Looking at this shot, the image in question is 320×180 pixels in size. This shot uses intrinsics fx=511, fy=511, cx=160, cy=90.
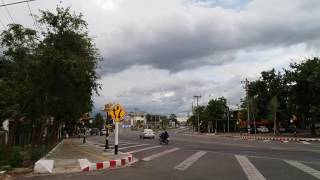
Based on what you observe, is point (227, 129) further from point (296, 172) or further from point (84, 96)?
point (296, 172)

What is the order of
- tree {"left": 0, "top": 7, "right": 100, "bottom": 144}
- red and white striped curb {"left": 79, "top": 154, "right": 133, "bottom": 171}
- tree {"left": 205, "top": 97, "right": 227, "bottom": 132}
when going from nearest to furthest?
red and white striped curb {"left": 79, "top": 154, "right": 133, "bottom": 171} < tree {"left": 0, "top": 7, "right": 100, "bottom": 144} < tree {"left": 205, "top": 97, "right": 227, "bottom": 132}

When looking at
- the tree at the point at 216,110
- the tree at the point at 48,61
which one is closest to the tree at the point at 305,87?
the tree at the point at 48,61

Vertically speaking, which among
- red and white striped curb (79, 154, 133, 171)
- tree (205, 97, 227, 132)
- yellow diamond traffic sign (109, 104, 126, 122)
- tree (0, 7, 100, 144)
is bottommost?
red and white striped curb (79, 154, 133, 171)

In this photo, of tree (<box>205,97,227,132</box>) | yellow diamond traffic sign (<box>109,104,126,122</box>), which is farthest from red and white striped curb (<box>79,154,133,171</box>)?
tree (<box>205,97,227,132</box>)

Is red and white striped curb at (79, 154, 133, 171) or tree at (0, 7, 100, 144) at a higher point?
tree at (0, 7, 100, 144)

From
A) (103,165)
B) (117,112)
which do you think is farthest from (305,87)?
(103,165)

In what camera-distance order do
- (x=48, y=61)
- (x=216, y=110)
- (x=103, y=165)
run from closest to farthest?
(x=103, y=165), (x=48, y=61), (x=216, y=110)

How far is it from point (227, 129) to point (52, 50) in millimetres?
112461

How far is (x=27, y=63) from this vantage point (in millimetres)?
28141

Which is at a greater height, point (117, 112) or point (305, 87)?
point (305, 87)

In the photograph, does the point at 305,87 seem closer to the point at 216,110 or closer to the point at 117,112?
the point at 117,112

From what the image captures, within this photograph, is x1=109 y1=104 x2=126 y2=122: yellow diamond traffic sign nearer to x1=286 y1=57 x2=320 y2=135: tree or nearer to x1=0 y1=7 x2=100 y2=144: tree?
x1=0 y1=7 x2=100 y2=144: tree

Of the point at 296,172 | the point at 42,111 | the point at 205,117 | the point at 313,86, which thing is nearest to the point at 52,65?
the point at 42,111

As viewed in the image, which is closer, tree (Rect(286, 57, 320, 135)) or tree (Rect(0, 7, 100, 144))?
tree (Rect(0, 7, 100, 144))
